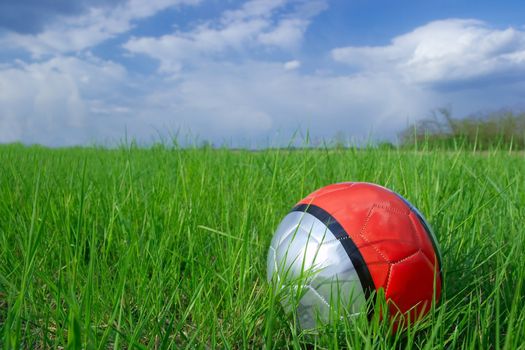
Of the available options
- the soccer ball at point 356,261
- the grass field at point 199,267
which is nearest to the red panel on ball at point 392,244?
the soccer ball at point 356,261

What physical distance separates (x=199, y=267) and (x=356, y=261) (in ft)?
2.64

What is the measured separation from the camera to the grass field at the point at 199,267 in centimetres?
160

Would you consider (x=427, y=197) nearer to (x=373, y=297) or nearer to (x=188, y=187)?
(x=373, y=297)

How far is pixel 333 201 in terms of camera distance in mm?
2020

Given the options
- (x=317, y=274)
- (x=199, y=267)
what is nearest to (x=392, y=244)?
(x=317, y=274)

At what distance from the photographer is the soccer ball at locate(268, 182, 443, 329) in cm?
181

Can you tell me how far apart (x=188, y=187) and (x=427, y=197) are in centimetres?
149

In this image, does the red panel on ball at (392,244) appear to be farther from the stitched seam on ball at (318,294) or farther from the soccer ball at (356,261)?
the stitched seam on ball at (318,294)

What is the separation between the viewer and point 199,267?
2.23 m

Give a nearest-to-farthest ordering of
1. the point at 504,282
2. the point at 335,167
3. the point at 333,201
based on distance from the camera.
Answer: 1. the point at 333,201
2. the point at 504,282
3. the point at 335,167

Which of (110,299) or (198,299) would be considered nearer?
(198,299)

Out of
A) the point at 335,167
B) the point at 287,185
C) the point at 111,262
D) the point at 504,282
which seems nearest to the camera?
the point at 504,282

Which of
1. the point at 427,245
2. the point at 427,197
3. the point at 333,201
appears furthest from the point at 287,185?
the point at 427,245

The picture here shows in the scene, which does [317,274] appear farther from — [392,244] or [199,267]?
[199,267]
